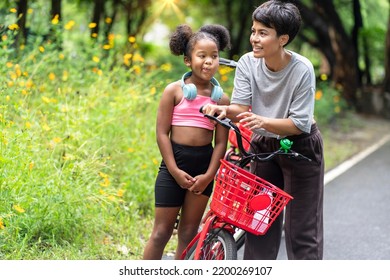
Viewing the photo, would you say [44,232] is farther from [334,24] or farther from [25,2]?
[334,24]

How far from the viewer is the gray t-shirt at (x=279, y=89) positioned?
13.3 feet

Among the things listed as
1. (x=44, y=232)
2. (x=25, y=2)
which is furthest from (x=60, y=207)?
(x=25, y=2)

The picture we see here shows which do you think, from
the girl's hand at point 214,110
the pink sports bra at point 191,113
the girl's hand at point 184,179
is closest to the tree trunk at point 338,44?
the pink sports bra at point 191,113

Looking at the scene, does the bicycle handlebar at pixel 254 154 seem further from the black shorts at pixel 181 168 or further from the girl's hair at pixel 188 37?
the girl's hair at pixel 188 37

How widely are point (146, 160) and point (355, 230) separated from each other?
2107 mm

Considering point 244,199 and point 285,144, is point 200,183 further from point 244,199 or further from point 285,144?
point 285,144

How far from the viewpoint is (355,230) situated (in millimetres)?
6762

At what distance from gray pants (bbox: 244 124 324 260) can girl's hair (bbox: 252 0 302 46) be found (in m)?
0.65

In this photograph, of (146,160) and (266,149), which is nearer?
(266,149)

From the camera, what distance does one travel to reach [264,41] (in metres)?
3.97

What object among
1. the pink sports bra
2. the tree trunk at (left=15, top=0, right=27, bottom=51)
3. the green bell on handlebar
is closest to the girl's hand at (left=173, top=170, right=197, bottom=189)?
the pink sports bra

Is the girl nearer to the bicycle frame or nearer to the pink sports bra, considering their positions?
the pink sports bra

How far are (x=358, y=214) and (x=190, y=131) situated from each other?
368 cm

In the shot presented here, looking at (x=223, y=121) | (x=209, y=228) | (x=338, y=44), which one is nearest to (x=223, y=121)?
(x=223, y=121)
